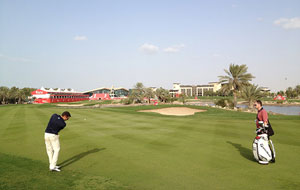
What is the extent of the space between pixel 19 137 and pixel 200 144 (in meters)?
12.9

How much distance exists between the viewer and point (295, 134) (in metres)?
14.0

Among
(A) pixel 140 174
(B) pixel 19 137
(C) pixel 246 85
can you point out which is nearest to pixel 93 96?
(C) pixel 246 85

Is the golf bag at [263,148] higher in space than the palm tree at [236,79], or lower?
lower

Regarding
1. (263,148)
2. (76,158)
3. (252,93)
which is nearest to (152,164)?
(76,158)

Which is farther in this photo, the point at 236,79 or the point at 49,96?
the point at 49,96

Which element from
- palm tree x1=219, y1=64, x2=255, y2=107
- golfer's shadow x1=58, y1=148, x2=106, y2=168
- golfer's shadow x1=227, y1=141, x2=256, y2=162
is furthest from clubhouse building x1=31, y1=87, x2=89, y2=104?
golfer's shadow x1=227, y1=141, x2=256, y2=162

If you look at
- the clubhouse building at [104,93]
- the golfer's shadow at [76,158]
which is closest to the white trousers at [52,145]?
the golfer's shadow at [76,158]

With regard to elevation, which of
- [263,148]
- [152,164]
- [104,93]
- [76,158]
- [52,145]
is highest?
[104,93]

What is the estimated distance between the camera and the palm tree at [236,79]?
51250mm

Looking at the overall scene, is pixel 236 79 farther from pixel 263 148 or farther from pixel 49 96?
pixel 49 96

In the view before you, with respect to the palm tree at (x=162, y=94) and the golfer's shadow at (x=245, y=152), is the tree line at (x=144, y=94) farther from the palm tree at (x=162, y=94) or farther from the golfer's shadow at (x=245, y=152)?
the golfer's shadow at (x=245, y=152)

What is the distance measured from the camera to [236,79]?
5212cm

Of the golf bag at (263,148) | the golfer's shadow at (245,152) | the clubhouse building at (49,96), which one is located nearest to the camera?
the golf bag at (263,148)

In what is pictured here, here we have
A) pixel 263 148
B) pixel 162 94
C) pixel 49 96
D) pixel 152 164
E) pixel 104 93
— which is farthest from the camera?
pixel 104 93
